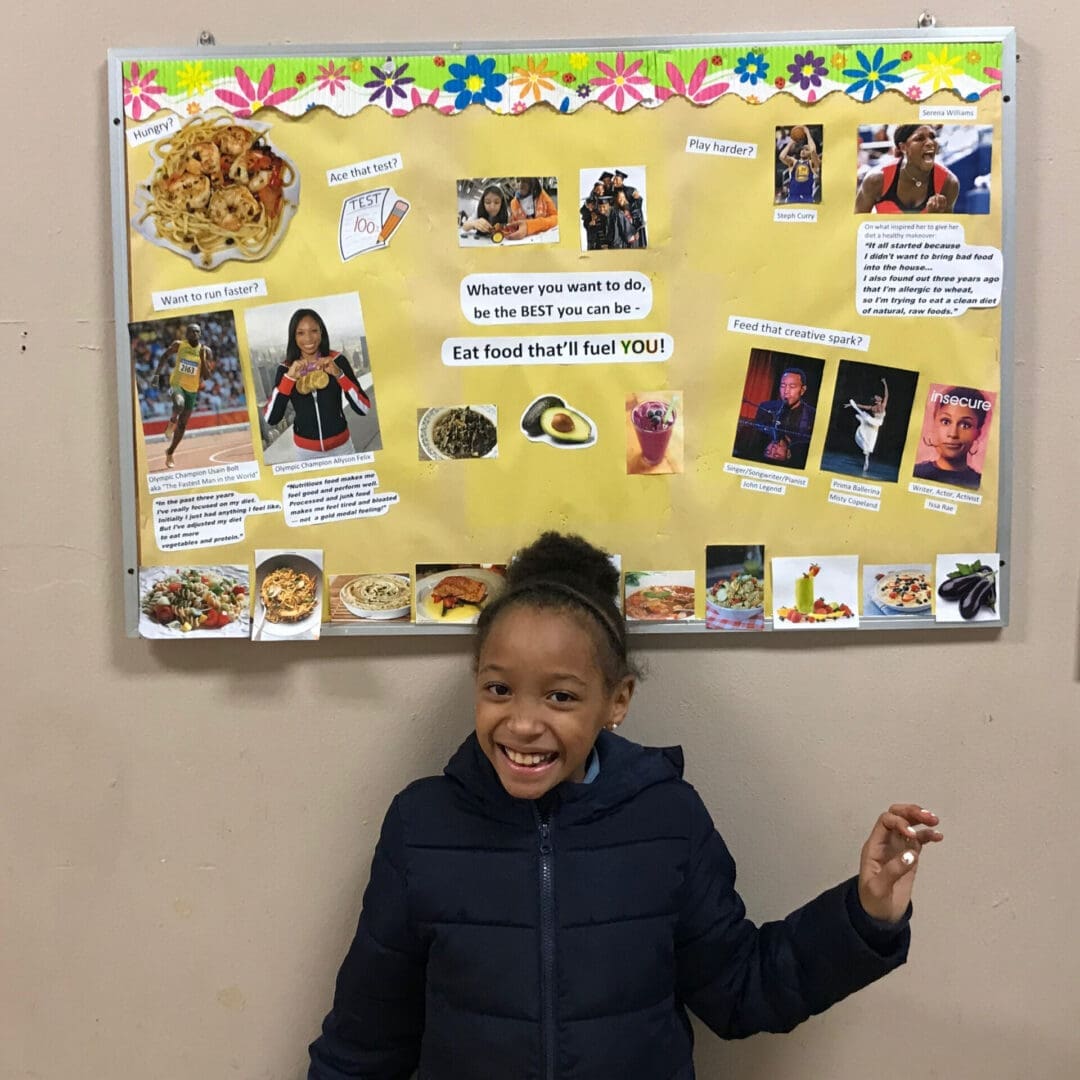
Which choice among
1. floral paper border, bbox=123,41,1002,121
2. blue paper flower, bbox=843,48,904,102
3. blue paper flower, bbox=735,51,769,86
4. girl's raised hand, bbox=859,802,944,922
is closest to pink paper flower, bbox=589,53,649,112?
floral paper border, bbox=123,41,1002,121

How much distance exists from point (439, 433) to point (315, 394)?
159 millimetres

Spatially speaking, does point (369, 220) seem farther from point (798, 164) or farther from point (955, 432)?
point (955, 432)

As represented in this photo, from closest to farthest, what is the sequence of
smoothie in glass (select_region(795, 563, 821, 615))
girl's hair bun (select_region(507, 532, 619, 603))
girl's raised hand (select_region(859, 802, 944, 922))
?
1. girl's raised hand (select_region(859, 802, 944, 922))
2. girl's hair bun (select_region(507, 532, 619, 603))
3. smoothie in glass (select_region(795, 563, 821, 615))

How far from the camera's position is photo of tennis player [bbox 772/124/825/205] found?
Answer: 1086 millimetres

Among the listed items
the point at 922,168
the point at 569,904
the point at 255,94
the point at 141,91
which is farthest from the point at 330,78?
the point at 569,904

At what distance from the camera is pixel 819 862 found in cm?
119

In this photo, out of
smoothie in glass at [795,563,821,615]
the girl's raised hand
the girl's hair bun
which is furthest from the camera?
smoothie in glass at [795,563,821,615]

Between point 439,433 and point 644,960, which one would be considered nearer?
point 644,960

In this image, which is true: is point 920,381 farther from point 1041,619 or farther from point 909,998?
point 909,998

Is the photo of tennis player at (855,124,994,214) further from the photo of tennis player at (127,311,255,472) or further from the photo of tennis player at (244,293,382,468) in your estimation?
the photo of tennis player at (127,311,255,472)

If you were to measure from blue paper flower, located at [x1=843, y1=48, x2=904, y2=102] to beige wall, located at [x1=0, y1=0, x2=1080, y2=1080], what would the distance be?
25cm

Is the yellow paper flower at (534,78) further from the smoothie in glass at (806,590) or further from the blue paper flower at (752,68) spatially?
the smoothie in glass at (806,590)

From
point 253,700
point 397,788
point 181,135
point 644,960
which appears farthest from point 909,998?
point 181,135

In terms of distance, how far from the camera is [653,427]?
1.12 metres
